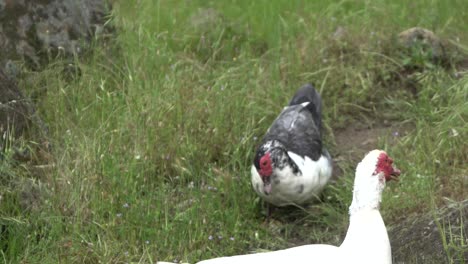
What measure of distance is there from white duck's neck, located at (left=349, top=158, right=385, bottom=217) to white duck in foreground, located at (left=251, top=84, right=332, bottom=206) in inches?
62.0

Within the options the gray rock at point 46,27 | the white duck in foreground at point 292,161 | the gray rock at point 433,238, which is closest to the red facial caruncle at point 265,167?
the white duck in foreground at point 292,161

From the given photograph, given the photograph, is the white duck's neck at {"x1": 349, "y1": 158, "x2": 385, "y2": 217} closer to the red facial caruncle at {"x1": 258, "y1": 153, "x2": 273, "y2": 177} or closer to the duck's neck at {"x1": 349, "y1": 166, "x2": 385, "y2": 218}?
the duck's neck at {"x1": 349, "y1": 166, "x2": 385, "y2": 218}

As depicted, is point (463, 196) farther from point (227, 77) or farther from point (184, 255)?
point (227, 77)

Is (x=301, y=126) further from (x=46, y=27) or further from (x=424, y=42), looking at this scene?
(x=46, y=27)

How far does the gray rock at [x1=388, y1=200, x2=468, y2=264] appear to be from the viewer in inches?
187

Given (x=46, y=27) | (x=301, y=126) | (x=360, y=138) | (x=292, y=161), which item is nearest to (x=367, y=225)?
(x=292, y=161)

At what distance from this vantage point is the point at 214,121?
6355 millimetres

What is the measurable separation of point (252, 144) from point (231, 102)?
12.6 inches

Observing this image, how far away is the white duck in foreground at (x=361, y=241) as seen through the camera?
407 centimetres

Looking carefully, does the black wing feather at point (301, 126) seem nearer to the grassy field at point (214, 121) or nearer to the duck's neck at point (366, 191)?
the grassy field at point (214, 121)

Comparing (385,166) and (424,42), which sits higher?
Answer: (385,166)

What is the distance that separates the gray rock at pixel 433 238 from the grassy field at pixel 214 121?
0.28 meters

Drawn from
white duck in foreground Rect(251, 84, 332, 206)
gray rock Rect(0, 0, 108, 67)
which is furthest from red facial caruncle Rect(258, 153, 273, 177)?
gray rock Rect(0, 0, 108, 67)

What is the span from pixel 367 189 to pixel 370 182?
35 mm
